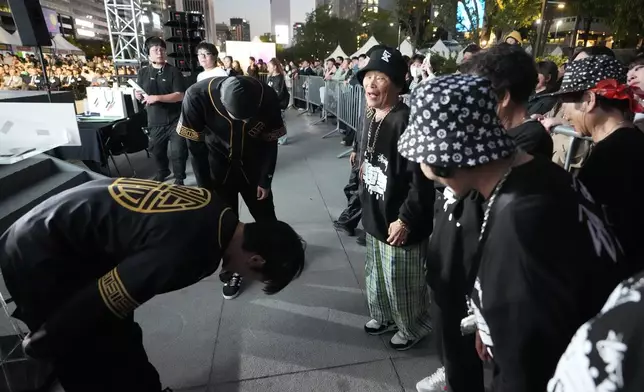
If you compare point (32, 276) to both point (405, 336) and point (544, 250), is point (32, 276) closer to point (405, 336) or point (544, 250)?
point (544, 250)

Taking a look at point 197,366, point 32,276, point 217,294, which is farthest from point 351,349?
point 32,276

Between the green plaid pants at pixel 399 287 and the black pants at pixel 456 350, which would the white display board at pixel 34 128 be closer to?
the green plaid pants at pixel 399 287

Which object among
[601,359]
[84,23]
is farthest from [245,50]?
[84,23]

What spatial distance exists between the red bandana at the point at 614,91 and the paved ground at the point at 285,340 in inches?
69.5

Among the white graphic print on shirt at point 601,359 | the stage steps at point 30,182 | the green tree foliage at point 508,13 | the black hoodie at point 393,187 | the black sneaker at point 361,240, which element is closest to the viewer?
the white graphic print on shirt at point 601,359

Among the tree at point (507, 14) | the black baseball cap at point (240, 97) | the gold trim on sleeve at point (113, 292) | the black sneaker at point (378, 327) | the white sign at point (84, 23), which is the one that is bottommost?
the black sneaker at point (378, 327)

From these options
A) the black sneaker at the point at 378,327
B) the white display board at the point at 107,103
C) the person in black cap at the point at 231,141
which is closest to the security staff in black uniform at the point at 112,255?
the person in black cap at the point at 231,141

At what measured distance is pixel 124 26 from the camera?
10344 mm

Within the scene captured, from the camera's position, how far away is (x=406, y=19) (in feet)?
103

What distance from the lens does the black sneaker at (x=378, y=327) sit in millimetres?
2621

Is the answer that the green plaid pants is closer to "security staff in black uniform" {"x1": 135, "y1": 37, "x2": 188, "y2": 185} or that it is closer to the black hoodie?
the black hoodie

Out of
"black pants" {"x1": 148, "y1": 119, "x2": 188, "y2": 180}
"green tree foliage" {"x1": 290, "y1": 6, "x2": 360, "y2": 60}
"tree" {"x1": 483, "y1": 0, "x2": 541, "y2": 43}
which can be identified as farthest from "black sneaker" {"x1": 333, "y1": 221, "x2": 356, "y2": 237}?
"green tree foliage" {"x1": 290, "y1": 6, "x2": 360, "y2": 60}

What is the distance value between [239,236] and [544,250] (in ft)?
3.26

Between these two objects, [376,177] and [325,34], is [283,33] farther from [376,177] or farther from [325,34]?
[376,177]
